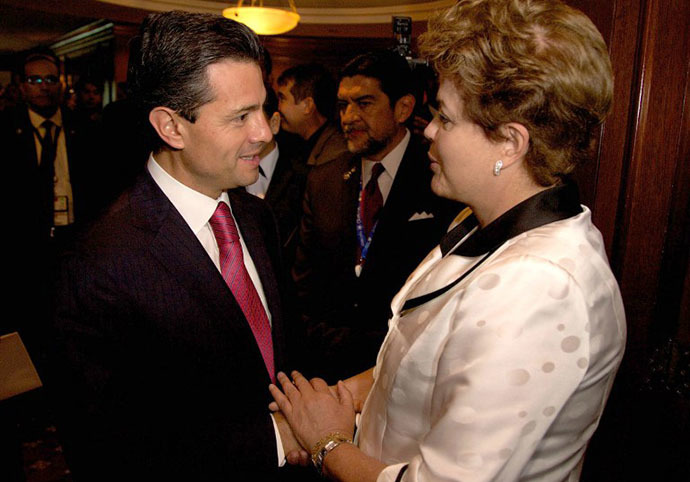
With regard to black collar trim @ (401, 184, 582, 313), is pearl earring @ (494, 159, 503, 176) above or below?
above

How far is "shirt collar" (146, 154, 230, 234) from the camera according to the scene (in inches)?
53.4

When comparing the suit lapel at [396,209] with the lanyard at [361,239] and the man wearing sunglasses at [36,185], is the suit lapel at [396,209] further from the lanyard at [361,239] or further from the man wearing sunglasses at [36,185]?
the man wearing sunglasses at [36,185]

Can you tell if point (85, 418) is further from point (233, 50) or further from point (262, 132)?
point (233, 50)

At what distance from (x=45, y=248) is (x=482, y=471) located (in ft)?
12.1

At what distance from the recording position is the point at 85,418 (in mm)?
1124

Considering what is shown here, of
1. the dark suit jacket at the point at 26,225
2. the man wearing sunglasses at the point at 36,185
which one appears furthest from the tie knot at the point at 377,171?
the dark suit jacket at the point at 26,225

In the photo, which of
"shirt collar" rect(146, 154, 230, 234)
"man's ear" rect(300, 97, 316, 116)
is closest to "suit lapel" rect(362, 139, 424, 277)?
"shirt collar" rect(146, 154, 230, 234)

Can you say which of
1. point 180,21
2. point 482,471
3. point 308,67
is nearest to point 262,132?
point 180,21

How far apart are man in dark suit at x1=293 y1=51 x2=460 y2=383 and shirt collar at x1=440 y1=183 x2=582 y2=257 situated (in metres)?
1.18

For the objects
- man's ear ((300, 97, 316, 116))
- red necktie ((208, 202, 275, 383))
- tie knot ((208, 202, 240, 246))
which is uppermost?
man's ear ((300, 97, 316, 116))

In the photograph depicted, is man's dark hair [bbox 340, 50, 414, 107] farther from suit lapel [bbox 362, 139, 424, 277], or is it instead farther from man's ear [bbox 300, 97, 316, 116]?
man's ear [bbox 300, 97, 316, 116]

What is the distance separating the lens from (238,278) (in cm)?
141

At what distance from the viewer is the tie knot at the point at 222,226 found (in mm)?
1428

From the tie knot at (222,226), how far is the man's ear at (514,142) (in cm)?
80
